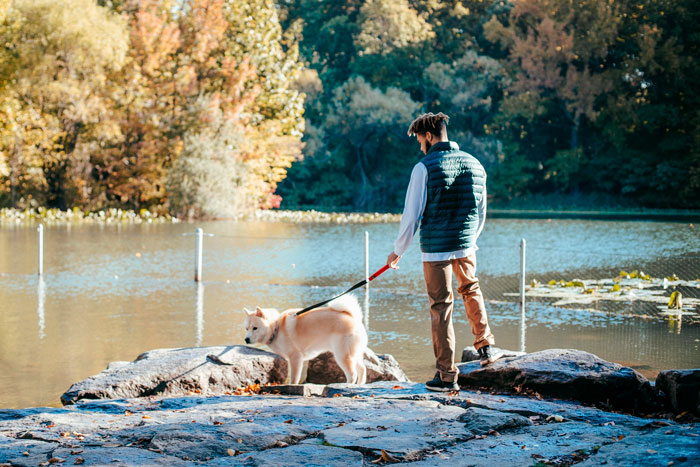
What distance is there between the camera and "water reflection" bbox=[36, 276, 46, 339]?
443 inches

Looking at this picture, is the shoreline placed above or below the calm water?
above

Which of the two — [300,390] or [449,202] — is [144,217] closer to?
[300,390]

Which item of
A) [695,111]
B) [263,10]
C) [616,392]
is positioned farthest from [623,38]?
[616,392]

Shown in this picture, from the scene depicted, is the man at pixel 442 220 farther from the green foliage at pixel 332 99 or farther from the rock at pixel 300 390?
the green foliage at pixel 332 99

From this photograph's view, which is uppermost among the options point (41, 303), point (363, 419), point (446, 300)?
point (446, 300)

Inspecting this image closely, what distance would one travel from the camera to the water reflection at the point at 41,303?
443 inches

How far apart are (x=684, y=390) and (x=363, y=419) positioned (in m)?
2.45

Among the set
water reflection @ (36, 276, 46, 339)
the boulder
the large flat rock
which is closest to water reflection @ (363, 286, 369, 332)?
the boulder

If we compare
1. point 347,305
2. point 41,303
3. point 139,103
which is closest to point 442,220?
point 347,305

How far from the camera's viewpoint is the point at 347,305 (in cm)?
749

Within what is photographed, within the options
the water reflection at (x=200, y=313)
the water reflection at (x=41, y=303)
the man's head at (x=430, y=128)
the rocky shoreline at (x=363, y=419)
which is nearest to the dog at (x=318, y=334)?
the rocky shoreline at (x=363, y=419)

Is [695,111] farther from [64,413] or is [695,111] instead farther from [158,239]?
[64,413]

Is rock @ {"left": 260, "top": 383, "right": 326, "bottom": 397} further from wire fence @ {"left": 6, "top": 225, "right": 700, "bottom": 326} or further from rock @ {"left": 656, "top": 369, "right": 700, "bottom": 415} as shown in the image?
wire fence @ {"left": 6, "top": 225, "right": 700, "bottom": 326}

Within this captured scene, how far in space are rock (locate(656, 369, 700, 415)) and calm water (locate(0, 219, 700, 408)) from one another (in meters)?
2.45
